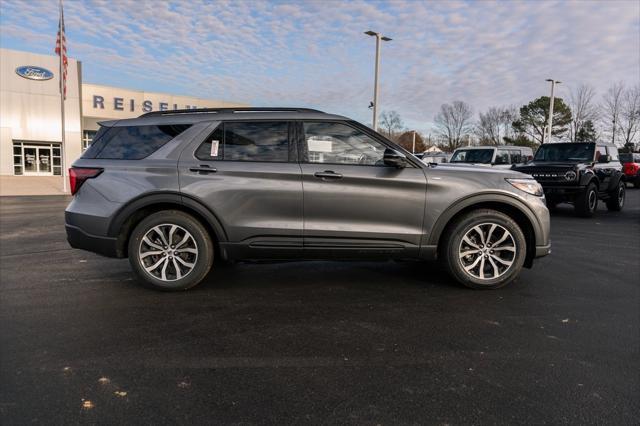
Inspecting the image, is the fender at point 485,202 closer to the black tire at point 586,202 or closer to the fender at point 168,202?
the fender at point 168,202

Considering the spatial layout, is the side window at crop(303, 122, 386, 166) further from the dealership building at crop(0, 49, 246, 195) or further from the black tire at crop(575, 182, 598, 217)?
the dealership building at crop(0, 49, 246, 195)

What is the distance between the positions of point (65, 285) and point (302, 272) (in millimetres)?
2510

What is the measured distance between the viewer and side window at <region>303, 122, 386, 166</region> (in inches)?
173

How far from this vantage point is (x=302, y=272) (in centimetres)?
519

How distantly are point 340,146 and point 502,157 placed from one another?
14015mm

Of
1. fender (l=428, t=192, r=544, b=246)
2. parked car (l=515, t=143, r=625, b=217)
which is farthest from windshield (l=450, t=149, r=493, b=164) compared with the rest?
fender (l=428, t=192, r=544, b=246)

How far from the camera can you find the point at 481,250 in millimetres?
4512

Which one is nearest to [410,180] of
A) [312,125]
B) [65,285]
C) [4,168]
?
[312,125]

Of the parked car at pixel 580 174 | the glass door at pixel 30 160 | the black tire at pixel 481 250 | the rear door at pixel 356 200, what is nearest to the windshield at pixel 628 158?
the parked car at pixel 580 174

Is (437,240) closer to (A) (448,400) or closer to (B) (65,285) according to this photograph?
(A) (448,400)

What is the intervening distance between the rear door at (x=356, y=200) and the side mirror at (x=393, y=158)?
9cm

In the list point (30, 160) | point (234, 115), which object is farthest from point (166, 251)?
point (30, 160)

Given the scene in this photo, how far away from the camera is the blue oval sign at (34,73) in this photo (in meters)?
30.7

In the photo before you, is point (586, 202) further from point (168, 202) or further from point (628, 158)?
point (628, 158)
